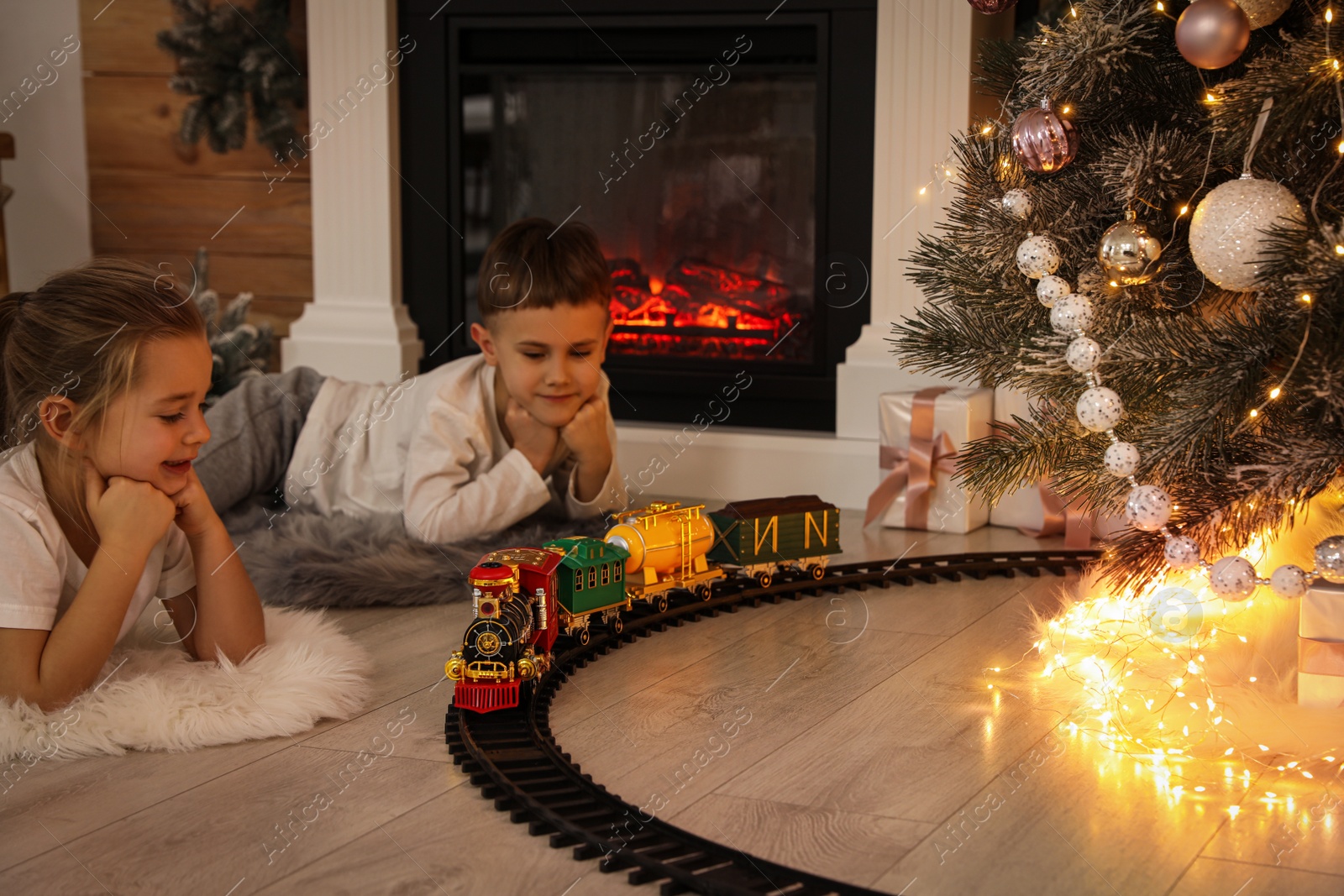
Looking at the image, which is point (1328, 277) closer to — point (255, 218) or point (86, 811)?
point (86, 811)

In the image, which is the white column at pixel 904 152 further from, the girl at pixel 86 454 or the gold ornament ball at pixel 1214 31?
the girl at pixel 86 454

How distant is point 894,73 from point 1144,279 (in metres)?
1.57

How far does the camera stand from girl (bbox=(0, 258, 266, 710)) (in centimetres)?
137

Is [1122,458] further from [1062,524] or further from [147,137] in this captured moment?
[147,137]

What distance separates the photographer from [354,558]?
7.00ft

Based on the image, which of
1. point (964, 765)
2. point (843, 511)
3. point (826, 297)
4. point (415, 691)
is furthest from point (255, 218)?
point (964, 765)

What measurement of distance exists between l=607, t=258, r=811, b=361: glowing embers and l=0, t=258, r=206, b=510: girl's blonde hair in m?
1.80

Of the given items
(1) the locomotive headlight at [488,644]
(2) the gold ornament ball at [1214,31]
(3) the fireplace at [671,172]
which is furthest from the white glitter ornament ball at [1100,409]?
(3) the fireplace at [671,172]

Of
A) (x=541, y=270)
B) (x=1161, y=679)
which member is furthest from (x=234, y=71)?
(x=1161, y=679)

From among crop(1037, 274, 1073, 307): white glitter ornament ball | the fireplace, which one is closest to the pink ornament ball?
crop(1037, 274, 1073, 307): white glitter ornament ball

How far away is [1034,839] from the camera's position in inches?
45.4

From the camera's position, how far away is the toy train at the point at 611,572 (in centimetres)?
146

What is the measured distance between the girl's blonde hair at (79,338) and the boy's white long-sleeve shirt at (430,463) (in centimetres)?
87

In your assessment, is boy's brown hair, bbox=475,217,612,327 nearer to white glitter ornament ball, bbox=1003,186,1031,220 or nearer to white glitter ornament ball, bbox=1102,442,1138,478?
white glitter ornament ball, bbox=1003,186,1031,220
